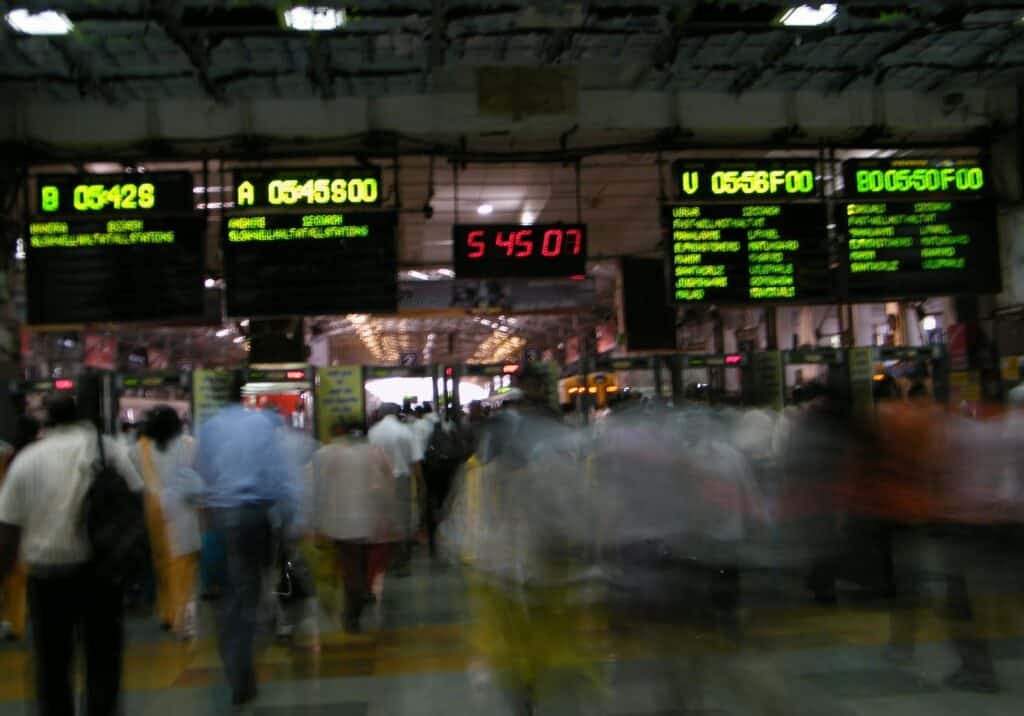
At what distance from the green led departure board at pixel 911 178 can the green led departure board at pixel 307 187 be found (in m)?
5.10

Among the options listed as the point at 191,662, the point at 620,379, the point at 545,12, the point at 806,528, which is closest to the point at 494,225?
the point at 545,12

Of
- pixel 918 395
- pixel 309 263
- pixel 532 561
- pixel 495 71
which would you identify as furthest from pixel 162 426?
pixel 918 395

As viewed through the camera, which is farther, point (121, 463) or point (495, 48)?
point (495, 48)

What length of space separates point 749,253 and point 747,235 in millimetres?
193

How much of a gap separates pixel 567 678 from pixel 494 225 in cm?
634

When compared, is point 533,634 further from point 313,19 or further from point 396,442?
point 396,442

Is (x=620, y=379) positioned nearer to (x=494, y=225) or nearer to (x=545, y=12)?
(x=494, y=225)

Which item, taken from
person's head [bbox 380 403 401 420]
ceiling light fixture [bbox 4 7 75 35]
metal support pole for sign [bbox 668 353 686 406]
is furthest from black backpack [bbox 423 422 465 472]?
ceiling light fixture [bbox 4 7 75 35]

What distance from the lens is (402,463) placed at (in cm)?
1093

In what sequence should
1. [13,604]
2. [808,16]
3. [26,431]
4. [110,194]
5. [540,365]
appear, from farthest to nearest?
[540,365]
[110,194]
[808,16]
[13,604]
[26,431]

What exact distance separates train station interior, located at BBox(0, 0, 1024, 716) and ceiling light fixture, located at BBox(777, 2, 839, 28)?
0.05 m

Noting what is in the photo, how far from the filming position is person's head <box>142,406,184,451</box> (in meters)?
7.78

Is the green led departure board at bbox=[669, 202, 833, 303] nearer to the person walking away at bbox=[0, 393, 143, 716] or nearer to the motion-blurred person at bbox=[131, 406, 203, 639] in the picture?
the motion-blurred person at bbox=[131, 406, 203, 639]

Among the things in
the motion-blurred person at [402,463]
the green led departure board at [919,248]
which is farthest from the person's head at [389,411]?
the green led departure board at [919,248]
